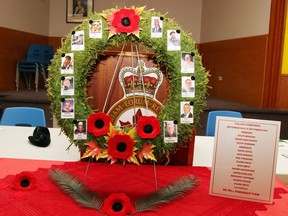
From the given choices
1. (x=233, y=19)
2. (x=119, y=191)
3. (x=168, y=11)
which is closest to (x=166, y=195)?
(x=119, y=191)

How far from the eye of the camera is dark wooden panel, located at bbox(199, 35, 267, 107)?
14.7 feet

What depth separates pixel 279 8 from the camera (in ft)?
13.6

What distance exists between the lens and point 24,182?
84 centimetres

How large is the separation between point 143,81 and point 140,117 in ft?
0.44

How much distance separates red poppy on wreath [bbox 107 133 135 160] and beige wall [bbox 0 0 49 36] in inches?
208

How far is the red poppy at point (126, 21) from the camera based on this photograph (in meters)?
0.84

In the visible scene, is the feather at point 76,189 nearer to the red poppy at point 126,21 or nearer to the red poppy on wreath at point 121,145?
the red poppy on wreath at point 121,145

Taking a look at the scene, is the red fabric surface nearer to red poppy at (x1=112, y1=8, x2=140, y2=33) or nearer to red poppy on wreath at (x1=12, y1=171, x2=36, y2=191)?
red poppy on wreath at (x1=12, y1=171, x2=36, y2=191)

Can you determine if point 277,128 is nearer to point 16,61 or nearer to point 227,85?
point 227,85

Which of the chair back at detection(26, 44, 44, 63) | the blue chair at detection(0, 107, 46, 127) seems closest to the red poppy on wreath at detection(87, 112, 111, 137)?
the blue chair at detection(0, 107, 46, 127)

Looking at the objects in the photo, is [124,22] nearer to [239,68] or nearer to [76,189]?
[76,189]

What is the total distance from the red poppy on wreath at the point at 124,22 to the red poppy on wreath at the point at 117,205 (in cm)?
41

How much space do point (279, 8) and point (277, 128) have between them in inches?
151

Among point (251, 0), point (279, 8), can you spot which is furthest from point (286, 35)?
point (251, 0)
